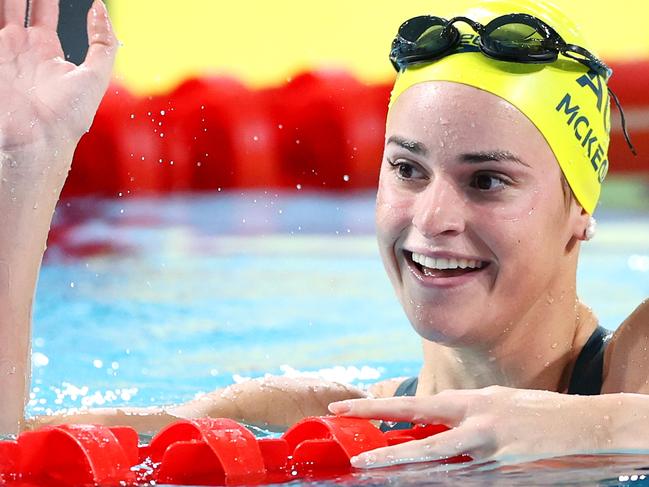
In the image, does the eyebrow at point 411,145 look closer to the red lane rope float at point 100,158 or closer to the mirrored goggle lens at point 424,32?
the mirrored goggle lens at point 424,32

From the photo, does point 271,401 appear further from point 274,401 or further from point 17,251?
point 17,251

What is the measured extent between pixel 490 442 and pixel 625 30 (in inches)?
242

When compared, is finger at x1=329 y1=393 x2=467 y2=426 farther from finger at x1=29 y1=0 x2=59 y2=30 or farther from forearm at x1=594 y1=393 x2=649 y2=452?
finger at x1=29 y1=0 x2=59 y2=30

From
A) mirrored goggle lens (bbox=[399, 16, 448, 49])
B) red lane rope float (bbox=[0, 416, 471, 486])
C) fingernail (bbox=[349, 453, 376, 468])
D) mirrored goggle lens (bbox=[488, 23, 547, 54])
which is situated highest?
mirrored goggle lens (bbox=[399, 16, 448, 49])

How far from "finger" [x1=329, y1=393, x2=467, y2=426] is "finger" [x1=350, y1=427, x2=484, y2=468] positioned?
0.10ft

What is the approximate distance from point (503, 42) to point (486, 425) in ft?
2.80

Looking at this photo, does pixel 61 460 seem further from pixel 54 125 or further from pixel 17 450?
pixel 54 125

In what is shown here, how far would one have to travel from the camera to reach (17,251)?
215 centimetres

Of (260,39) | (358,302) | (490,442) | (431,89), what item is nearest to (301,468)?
(490,442)

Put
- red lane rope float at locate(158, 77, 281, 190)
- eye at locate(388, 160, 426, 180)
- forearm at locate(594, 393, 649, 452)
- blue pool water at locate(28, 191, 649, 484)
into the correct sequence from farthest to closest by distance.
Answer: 1. red lane rope float at locate(158, 77, 281, 190)
2. blue pool water at locate(28, 191, 649, 484)
3. eye at locate(388, 160, 426, 180)
4. forearm at locate(594, 393, 649, 452)

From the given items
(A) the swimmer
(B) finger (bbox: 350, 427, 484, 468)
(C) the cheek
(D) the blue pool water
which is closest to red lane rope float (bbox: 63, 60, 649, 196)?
(D) the blue pool water

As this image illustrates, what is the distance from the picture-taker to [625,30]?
743cm

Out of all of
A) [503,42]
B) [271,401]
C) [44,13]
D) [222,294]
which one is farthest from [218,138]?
[503,42]

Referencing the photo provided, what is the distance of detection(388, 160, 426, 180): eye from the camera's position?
86.0 inches
